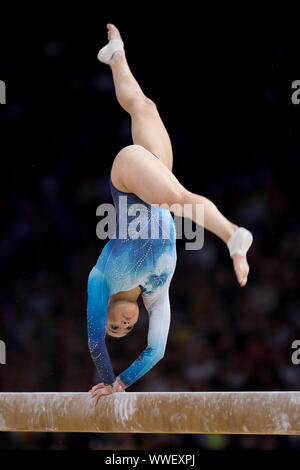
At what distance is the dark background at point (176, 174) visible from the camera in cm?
571

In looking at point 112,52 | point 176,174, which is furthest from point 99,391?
point 176,174

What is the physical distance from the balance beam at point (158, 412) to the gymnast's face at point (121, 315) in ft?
1.39

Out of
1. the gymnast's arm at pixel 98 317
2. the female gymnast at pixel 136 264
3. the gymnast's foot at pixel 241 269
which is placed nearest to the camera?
the gymnast's foot at pixel 241 269

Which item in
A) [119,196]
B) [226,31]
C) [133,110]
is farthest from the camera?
[226,31]

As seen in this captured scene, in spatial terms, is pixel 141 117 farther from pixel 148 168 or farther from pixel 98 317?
pixel 98 317

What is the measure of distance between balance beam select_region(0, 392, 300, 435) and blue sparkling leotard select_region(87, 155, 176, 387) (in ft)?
0.77

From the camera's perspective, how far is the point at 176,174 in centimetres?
627

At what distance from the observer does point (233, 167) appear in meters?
6.27

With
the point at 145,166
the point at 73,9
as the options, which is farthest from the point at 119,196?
the point at 73,9

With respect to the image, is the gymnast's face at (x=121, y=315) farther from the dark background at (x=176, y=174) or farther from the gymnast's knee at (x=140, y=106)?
the dark background at (x=176, y=174)

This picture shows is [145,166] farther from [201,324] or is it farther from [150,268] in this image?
[201,324]

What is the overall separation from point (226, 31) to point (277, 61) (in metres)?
0.55

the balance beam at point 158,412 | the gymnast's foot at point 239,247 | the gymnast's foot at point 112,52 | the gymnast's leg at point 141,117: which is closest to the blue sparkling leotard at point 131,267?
the balance beam at point 158,412

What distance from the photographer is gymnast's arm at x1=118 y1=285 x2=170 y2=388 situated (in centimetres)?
358
